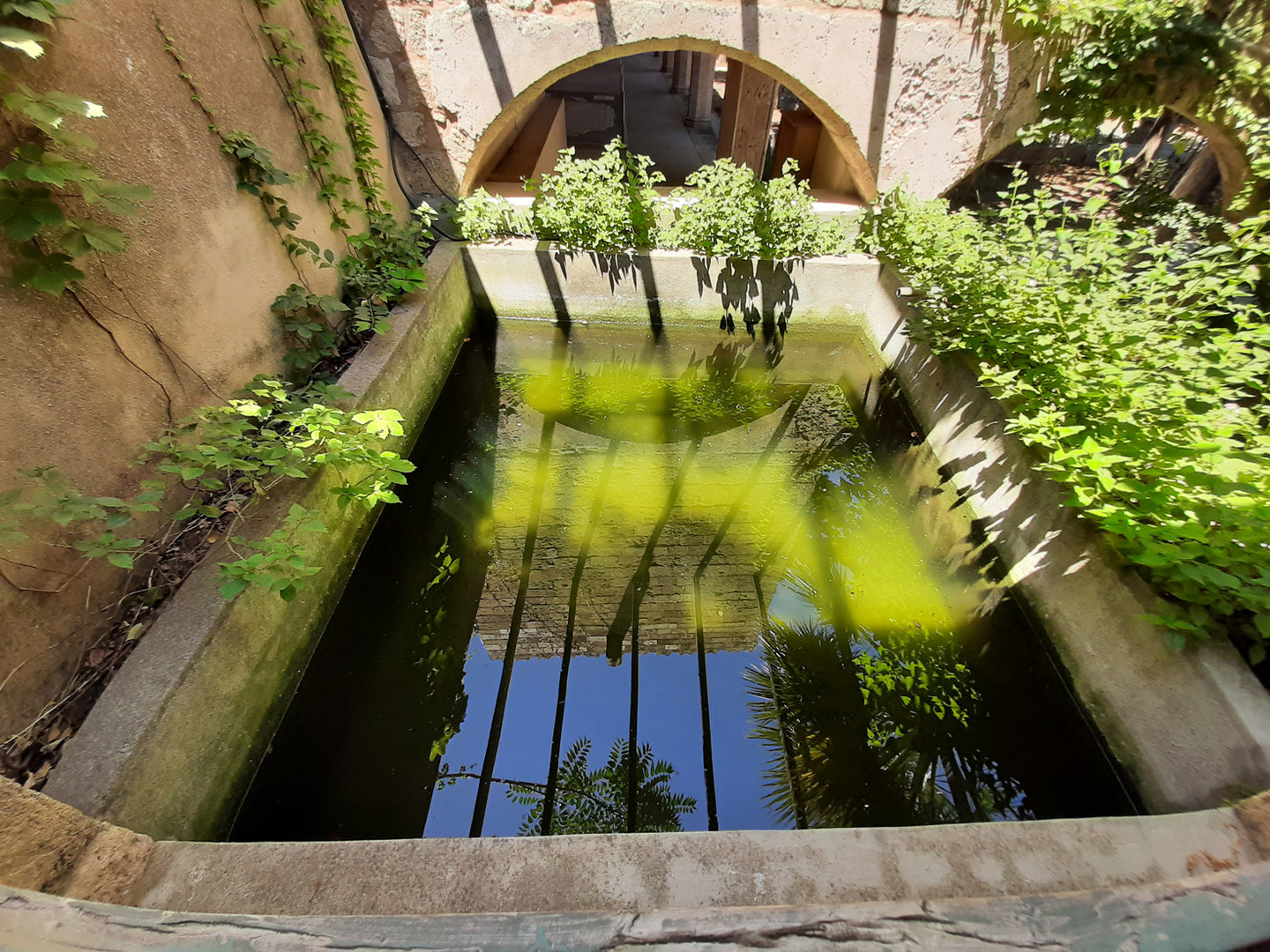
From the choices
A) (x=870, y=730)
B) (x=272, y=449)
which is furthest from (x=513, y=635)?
(x=870, y=730)

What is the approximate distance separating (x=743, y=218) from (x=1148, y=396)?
10.8ft

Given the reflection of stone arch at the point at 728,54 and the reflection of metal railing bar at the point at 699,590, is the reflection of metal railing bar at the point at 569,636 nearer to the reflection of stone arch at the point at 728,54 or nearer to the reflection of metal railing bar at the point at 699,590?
the reflection of metal railing bar at the point at 699,590

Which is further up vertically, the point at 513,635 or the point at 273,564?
the point at 513,635

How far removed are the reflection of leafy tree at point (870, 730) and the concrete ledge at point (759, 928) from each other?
988 millimetres

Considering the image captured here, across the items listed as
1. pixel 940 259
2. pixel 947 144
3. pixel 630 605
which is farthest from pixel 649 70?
pixel 630 605

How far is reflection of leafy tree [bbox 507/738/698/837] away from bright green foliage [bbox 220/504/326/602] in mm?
1257

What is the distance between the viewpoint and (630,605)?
123 inches

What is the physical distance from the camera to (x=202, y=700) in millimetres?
2029

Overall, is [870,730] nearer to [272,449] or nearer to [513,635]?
[513,635]

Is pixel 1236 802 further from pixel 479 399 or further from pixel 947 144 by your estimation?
pixel 947 144

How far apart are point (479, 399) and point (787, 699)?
3282mm

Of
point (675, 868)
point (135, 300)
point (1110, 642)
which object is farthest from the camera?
point (1110, 642)

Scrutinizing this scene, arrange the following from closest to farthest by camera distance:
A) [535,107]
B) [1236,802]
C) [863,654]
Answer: [1236,802] → [863,654] → [535,107]

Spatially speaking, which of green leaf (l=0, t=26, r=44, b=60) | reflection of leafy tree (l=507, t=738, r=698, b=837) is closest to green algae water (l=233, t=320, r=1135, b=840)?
reflection of leafy tree (l=507, t=738, r=698, b=837)
